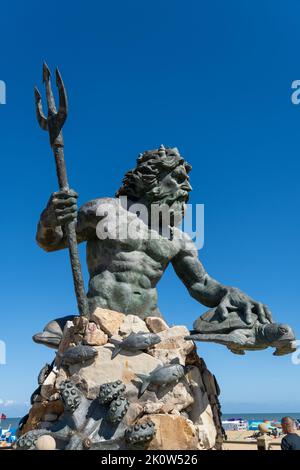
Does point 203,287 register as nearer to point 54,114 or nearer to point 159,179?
point 159,179

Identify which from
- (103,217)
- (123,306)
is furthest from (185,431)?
(103,217)

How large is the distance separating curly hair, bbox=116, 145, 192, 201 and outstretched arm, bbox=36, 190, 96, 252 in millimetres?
599

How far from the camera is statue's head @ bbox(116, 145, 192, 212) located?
5.96 m

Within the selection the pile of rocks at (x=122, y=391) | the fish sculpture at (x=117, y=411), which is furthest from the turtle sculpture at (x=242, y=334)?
the fish sculpture at (x=117, y=411)

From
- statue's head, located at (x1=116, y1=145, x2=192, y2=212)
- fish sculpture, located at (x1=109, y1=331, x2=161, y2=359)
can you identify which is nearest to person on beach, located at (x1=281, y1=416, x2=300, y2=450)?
fish sculpture, located at (x1=109, y1=331, x2=161, y2=359)

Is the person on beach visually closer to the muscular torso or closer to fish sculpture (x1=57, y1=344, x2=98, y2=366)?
the muscular torso

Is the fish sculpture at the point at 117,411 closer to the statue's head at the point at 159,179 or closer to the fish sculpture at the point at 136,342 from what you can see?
the fish sculpture at the point at 136,342

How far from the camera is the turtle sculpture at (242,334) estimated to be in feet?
16.7

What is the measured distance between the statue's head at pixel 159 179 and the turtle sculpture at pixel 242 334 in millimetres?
1490

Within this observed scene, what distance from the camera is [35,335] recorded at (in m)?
5.50

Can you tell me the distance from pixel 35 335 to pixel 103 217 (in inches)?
58.4

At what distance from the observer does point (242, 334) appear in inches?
206

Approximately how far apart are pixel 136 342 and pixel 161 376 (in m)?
0.39
